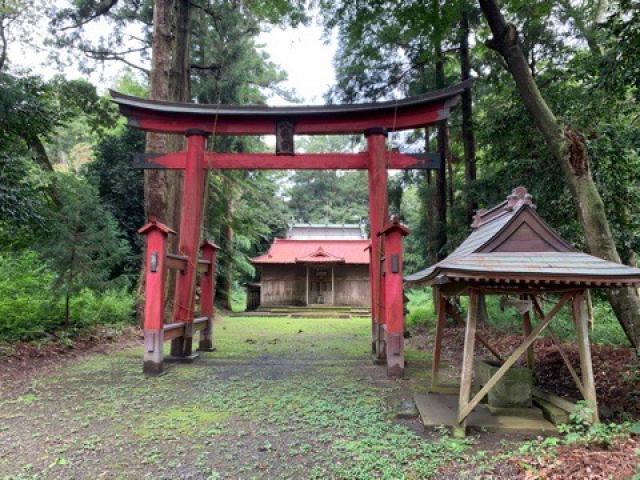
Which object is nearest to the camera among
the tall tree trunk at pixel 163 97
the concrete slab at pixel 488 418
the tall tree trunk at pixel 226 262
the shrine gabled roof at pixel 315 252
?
the concrete slab at pixel 488 418

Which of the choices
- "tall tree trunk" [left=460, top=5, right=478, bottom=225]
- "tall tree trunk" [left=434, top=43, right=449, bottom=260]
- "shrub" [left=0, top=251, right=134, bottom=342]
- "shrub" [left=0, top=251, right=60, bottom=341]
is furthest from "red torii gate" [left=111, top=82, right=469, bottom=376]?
"tall tree trunk" [left=434, top=43, right=449, bottom=260]

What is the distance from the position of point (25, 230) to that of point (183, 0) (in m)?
7.14

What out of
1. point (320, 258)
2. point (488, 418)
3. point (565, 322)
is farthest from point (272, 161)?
point (320, 258)

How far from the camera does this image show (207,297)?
8.34 meters

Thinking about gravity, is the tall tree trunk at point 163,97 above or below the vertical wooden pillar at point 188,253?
above

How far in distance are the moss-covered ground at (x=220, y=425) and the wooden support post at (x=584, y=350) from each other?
1.23 meters

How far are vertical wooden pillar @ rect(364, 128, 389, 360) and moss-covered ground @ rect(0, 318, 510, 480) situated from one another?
30.2 inches

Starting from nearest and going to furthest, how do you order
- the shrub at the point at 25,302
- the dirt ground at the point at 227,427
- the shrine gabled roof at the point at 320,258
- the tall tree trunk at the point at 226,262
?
the dirt ground at the point at 227,427, the shrub at the point at 25,302, the tall tree trunk at the point at 226,262, the shrine gabled roof at the point at 320,258

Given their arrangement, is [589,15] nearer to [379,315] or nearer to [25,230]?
[379,315]

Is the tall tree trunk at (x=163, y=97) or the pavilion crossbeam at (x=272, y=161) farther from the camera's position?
the tall tree trunk at (x=163, y=97)

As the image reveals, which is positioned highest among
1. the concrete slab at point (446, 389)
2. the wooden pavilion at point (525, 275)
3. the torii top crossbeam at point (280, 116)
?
the torii top crossbeam at point (280, 116)

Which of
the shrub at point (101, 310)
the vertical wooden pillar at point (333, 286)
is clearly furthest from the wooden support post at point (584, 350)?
the vertical wooden pillar at point (333, 286)

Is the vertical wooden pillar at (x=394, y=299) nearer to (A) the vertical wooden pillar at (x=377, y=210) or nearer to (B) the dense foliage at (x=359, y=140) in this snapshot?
(A) the vertical wooden pillar at (x=377, y=210)

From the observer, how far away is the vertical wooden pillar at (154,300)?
6.17m
